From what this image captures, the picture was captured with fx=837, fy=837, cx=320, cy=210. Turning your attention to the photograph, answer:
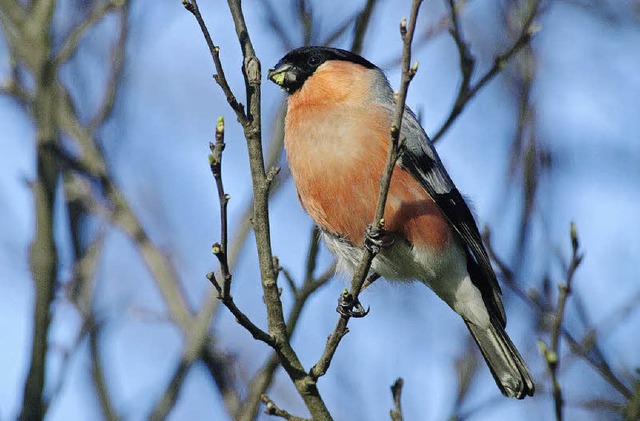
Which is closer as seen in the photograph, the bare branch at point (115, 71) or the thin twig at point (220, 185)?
the thin twig at point (220, 185)

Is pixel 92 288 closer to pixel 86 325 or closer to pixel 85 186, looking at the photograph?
pixel 86 325

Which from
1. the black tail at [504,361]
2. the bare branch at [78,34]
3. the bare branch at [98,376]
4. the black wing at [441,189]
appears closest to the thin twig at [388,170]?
the black wing at [441,189]

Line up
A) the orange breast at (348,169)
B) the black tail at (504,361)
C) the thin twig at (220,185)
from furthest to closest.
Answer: the black tail at (504,361) → the orange breast at (348,169) → the thin twig at (220,185)

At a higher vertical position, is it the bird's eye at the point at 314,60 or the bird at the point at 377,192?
the bird's eye at the point at 314,60

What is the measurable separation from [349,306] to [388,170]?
837 mm

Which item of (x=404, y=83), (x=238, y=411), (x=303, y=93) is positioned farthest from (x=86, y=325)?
(x=404, y=83)

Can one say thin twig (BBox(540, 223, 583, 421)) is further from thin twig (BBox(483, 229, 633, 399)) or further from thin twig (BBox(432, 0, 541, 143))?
thin twig (BBox(432, 0, 541, 143))

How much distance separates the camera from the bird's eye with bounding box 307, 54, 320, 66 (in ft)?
15.8

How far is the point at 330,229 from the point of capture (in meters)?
4.41

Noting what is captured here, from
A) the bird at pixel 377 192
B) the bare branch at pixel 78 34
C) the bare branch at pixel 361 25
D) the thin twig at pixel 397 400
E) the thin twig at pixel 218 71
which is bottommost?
the thin twig at pixel 397 400

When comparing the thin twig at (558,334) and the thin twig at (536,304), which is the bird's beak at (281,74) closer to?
the thin twig at (536,304)

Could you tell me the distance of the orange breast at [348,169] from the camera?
4211 mm

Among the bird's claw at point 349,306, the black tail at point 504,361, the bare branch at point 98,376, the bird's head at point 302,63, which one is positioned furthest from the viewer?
Answer: the bird's head at point 302,63

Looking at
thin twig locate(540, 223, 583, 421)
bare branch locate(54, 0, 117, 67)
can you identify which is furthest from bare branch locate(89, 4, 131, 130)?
thin twig locate(540, 223, 583, 421)
